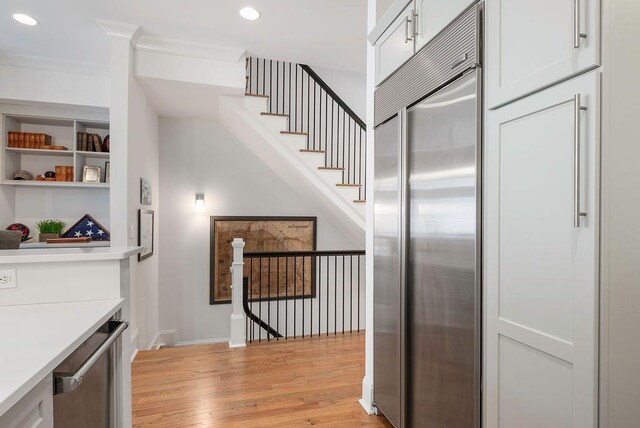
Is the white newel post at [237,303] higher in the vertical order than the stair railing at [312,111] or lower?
lower

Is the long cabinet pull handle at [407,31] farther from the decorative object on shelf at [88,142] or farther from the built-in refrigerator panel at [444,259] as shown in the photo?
the decorative object on shelf at [88,142]

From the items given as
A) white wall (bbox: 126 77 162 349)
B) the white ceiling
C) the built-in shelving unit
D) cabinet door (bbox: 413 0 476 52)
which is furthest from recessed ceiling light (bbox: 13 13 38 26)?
cabinet door (bbox: 413 0 476 52)

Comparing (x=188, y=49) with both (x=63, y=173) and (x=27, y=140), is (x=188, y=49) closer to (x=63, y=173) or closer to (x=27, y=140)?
(x=63, y=173)

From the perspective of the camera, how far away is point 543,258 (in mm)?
1142

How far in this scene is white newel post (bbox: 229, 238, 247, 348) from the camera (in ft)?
11.9

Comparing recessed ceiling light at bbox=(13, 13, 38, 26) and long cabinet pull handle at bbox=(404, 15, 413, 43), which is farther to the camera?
recessed ceiling light at bbox=(13, 13, 38, 26)

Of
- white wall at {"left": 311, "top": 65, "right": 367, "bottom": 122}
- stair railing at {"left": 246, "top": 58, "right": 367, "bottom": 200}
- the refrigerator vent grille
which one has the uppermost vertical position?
white wall at {"left": 311, "top": 65, "right": 367, "bottom": 122}

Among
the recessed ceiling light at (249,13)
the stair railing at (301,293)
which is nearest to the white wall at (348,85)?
the recessed ceiling light at (249,13)

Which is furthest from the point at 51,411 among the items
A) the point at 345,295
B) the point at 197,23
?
the point at 345,295

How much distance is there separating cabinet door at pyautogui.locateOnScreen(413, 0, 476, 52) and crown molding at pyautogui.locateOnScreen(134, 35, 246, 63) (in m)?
2.60

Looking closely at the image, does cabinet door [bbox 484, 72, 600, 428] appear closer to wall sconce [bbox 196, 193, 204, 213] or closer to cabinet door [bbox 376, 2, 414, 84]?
cabinet door [bbox 376, 2, 414, 84]

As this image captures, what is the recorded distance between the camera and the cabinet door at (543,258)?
100cm

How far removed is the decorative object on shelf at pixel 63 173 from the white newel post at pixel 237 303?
94.1 inches

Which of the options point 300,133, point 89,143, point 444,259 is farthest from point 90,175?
point 444,259
